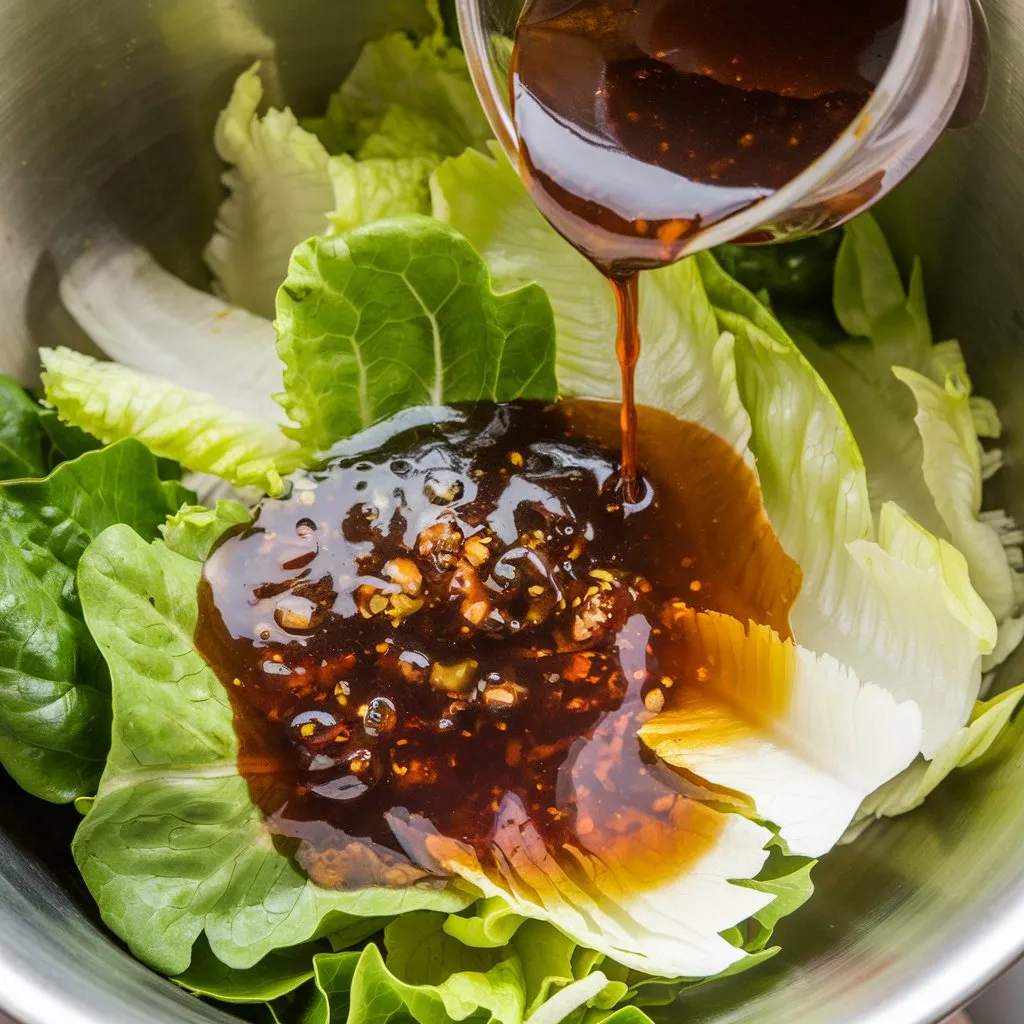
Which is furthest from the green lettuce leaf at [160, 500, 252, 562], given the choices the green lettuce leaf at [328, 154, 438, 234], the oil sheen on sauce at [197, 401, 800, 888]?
the green lettuce leaf at [328, 154, 438, 234]

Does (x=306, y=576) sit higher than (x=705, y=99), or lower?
lower

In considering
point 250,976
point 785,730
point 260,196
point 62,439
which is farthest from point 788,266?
point 250,976

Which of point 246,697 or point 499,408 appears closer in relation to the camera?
point 246,697

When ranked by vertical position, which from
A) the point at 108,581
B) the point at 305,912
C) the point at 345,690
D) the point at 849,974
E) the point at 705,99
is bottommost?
the point at 849,974

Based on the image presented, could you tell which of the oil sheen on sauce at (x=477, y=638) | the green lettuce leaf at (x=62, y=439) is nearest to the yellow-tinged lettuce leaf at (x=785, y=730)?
the oil sheen on sauce at (x=477, y=638)

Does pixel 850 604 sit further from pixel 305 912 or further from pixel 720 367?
pixel 305 912

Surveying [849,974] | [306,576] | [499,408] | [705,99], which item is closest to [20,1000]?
[306,576]
